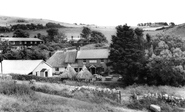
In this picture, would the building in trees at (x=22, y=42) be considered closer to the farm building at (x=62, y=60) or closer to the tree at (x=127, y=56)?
the farm building at (x=62, y=60)

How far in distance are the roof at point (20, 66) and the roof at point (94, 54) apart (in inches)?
424

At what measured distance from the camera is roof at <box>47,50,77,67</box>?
4881 cm

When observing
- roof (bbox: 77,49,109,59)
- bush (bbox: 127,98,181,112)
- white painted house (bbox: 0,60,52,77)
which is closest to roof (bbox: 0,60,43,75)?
white painted house (bbox: 0,60,52,77)

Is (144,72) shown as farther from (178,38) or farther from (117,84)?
(178,38)

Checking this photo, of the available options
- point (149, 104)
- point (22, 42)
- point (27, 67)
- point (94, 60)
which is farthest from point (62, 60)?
point (22, 42)

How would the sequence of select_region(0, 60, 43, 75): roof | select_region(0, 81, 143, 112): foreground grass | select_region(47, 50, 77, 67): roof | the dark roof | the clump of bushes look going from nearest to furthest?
select_region(0, 81, 143, 112): foreground grass
the clump of bushes
select_region(0, 60, 43, 75): roof
the dark roof
select_region(47, 50, 77, 67): roof

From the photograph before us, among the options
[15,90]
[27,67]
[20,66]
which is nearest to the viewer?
[15,90]

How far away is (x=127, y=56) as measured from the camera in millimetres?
34406

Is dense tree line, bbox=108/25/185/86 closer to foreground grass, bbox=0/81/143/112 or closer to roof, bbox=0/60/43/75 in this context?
roof, bbox=0/60/43/75

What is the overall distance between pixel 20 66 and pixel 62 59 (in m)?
11.7

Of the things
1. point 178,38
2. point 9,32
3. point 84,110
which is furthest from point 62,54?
point 9,32

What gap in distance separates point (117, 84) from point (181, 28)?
216ft

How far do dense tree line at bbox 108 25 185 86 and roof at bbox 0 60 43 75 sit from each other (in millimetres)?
15049

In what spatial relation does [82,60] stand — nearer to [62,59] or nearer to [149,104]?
[62,59]
